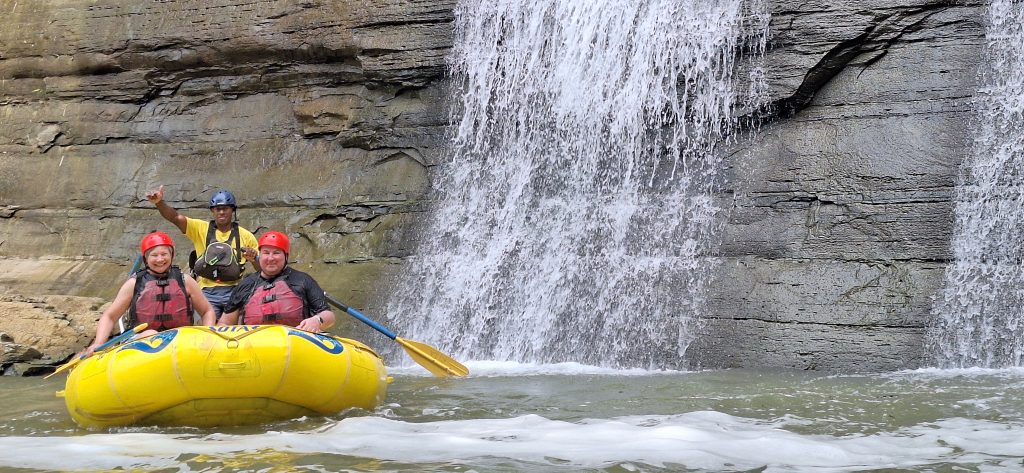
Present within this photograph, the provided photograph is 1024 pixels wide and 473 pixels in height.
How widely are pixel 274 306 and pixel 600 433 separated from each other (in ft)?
7.65

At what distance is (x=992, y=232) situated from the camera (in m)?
9.08

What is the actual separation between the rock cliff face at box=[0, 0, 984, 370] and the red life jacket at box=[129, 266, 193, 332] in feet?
10.9

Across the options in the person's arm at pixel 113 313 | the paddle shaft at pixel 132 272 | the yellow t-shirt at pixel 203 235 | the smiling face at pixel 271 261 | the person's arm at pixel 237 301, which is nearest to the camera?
the person's arm at pixel 113 313

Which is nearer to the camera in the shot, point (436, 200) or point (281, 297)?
point (281, 297)

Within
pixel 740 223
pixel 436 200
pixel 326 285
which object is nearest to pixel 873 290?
pixel 740 223

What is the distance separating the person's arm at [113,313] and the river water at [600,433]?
521 mm

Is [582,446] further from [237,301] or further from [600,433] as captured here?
[237,301]

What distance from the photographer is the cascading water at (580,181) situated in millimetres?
9844

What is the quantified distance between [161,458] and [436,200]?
7.08 m

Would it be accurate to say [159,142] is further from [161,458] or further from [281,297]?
[161,458]

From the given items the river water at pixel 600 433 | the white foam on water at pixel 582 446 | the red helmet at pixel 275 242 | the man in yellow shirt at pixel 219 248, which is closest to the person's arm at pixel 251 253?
the man in yellow shirt at pixel 219 248

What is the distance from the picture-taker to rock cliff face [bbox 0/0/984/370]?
9.32 metres

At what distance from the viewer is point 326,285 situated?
37.7 ft

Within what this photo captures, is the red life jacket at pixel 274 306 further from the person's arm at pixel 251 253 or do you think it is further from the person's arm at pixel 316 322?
the person's arm at pixel 251 253
